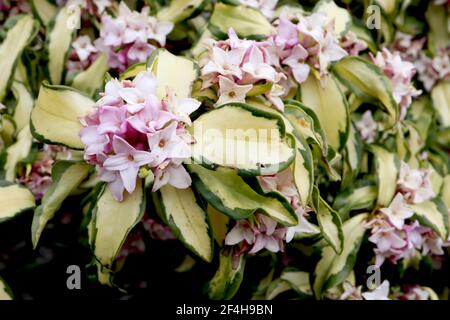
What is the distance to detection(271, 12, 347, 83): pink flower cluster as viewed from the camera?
1.20 m

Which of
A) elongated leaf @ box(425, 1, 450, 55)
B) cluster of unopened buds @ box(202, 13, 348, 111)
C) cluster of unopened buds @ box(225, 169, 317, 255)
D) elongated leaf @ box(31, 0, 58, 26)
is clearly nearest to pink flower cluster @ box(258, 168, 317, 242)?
cluster of unopened buds @ box(225, 169, 317, 255)

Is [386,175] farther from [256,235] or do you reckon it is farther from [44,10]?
[44,10]

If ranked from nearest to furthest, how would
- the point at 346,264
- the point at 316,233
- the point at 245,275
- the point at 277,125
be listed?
1. the point at 277,125
2. the point at 316,233
3. the point at 346,264
4. the point at 245,275

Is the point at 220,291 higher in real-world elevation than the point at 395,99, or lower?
lower

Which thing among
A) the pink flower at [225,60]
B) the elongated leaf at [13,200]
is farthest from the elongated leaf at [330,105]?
the elongated leaf at [13,200]

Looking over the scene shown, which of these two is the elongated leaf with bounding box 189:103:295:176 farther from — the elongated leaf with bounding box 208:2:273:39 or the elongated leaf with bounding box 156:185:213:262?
the elongated leaf with bounding box 208:2:273:39

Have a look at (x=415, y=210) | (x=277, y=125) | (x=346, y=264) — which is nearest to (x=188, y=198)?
(x=277, y=125)

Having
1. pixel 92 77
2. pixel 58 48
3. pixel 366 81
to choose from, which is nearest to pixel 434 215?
pixel 366 81

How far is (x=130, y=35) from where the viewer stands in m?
1.32

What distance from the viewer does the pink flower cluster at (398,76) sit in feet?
4.38

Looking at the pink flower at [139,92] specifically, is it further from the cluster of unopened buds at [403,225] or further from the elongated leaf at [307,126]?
the cluster of unopened buds at [403,225]
